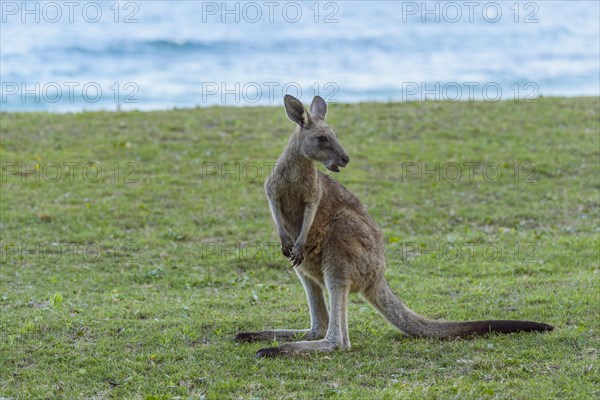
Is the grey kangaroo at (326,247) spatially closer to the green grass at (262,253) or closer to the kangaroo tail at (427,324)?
the kangaroo tail at (427,324)

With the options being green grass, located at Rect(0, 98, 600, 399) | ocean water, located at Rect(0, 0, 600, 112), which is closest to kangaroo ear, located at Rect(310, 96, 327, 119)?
green grass, located at Rect(0, 98, 600, 399)

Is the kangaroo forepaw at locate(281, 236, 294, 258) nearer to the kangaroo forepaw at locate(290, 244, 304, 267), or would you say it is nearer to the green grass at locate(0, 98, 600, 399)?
the kangaroo forepaw at locate(290, 244, 304, 267)

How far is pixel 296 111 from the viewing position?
5582mm

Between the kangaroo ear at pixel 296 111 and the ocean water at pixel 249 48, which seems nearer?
the kangaroo ear at pixel 296 111

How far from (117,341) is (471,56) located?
3014 cm

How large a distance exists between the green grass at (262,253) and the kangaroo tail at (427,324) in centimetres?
8

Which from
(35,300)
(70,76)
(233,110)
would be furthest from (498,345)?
(70,76)

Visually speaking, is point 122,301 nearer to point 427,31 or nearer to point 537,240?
point 537,240

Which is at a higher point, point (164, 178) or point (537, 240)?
point (164, 178)

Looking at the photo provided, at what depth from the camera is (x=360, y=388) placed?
4.61 metres

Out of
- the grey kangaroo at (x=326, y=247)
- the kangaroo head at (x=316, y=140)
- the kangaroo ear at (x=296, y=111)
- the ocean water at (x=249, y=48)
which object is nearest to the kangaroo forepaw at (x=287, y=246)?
the grey kangaroo at (x=326, y=247)

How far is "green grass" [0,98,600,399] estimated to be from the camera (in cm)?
488

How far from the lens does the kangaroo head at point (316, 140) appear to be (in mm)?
5445

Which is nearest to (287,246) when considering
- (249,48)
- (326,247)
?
(326,247)
